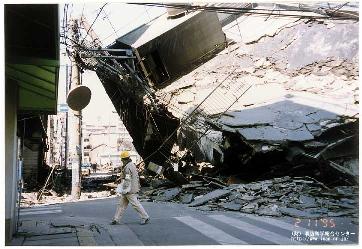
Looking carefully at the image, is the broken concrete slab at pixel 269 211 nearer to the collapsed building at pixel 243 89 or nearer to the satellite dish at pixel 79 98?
the collapsed building at pixel 243 89

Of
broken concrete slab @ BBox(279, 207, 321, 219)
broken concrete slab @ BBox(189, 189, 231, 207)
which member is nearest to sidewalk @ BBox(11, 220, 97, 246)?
broken concrete slab @ BBox(189, 189, 231, 207)

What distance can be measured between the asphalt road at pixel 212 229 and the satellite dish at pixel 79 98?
13.4 feet

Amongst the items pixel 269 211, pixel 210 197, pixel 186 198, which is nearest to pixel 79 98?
pixel 186 198

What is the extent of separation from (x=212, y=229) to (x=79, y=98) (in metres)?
7.02

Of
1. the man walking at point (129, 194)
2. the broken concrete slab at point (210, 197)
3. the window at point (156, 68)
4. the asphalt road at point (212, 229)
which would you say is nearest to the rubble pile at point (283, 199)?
the broken concrete slab at point (210, 197)

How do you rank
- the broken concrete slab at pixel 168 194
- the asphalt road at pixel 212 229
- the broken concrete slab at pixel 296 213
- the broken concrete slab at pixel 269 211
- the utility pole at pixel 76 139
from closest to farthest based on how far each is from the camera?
the asphalt road at pixel 212 229 < the broken concrete slab at pixel 296 213 < the broken concrete slab at pixel 269 211 < the broken concrete slab at pixel 168 194 < the utility pole at pixel 76 139

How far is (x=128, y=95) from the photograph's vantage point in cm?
1703

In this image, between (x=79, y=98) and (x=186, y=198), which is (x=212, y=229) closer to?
(x=186, y=198)

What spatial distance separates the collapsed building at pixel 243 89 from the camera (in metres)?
11.6

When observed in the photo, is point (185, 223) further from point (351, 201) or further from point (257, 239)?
point (351, 201)

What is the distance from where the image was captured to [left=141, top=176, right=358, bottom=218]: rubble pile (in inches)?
344

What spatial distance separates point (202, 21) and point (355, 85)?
6.79 metres

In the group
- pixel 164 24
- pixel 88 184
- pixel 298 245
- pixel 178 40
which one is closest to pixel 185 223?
pixel 298 245

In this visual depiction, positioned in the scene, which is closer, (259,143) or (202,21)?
(259,143)
